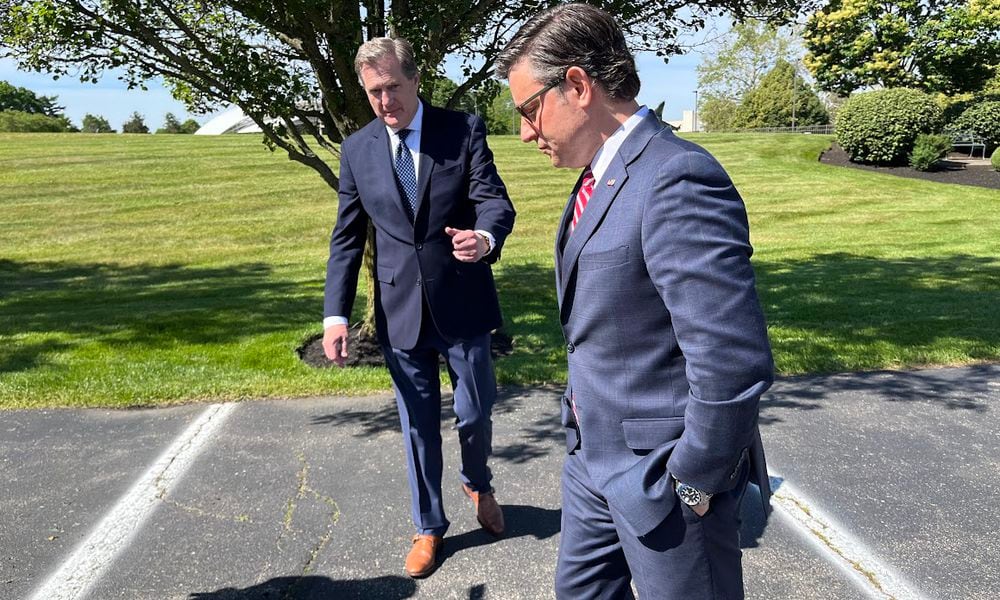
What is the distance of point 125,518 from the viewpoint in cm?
392

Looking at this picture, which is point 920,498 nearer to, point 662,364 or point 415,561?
point 415,561

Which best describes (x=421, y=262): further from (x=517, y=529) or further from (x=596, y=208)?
(x=596, y=208)

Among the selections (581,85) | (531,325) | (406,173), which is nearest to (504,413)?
(406,173)

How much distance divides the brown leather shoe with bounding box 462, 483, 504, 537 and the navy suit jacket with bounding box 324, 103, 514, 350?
0.85m

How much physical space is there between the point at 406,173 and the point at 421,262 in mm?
422

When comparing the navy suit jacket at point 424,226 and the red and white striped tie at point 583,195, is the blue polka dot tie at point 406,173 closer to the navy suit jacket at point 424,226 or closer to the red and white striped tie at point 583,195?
the navy suit jacket at point 424,226

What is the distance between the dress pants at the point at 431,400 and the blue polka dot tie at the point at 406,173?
566mm

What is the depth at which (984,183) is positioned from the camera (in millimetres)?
21047

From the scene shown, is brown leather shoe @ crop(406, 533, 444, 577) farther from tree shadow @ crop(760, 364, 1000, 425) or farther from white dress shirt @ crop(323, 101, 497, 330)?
tree shadow @ crop(760, 364, 1000, 425)

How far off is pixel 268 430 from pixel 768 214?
614 inches

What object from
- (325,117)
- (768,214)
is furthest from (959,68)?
(325,117)

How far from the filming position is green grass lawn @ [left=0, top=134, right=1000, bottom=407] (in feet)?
20.9

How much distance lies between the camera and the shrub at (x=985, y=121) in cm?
2745

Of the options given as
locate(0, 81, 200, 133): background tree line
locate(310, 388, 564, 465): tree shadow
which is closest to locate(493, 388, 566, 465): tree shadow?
locate(310, 388, 564, 465): tree shadow
